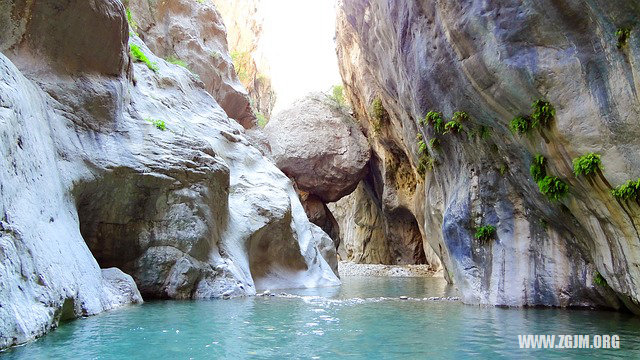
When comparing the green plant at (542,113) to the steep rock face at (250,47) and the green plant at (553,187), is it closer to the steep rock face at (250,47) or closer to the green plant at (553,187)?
the green plant at (553,187)

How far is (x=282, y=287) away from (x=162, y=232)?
6380mm

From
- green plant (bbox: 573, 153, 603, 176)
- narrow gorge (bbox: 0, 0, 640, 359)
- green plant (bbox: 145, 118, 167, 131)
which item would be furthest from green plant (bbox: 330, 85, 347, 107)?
green plant (bbox: 573, 153, 603, 176)

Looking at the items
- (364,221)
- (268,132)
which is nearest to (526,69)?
(268,132)

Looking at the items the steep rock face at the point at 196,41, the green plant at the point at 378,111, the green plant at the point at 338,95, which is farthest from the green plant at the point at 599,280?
the green plant at the point at 338,95

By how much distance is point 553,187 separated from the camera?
975 cm

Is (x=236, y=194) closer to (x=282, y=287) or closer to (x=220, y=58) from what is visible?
(x=282, y=287)

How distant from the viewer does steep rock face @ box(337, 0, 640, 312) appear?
320 inches

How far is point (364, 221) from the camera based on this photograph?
133ft

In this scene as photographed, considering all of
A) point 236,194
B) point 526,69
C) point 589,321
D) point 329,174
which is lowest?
point 589,321

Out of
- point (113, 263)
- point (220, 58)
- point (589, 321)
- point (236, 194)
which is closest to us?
point (589, 321)

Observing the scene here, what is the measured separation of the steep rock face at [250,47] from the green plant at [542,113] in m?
35.2

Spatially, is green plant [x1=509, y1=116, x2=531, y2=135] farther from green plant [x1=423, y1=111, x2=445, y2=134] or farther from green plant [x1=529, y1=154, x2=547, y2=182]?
green plant [x1=423, y1=111, x2=445, y2=134]

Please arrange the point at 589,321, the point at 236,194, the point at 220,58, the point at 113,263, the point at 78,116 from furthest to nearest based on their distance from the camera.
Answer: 1. the point at 220,58
2. the point at 236,194
3. the point at 113,263
4. the point at 78,116
5. the point at 589,321

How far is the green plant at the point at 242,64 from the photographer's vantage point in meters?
42.6
